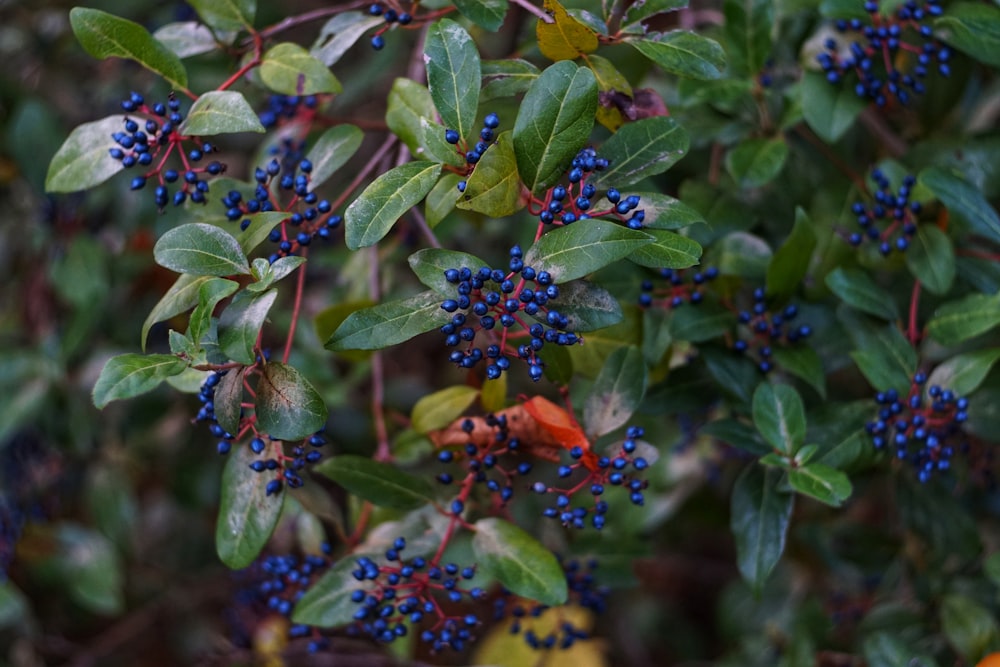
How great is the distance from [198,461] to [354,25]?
118 cm

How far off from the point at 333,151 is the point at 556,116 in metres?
0.34

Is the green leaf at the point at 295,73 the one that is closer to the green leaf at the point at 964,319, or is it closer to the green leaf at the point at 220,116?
the green leaf at the point at 220,116

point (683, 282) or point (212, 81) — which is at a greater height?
point (683, 282)

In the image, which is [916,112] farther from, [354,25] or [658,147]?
[354,25]

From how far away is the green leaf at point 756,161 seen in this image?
1.31 meters

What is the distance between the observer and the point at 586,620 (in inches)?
89.6

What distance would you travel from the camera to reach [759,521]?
1.26m

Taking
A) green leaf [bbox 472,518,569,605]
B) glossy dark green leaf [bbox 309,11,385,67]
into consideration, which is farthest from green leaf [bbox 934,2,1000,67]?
green leaf [bbox 472,518,569,605]

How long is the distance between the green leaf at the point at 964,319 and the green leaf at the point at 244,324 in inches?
33.3

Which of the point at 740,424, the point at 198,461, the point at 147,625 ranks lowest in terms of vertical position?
the point at 147,625

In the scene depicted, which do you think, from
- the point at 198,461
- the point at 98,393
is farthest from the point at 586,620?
the point at 98,393

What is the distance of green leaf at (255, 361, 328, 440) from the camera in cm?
100

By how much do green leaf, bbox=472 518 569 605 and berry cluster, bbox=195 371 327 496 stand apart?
9.5 inches

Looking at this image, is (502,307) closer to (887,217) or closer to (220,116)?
(220,116)
